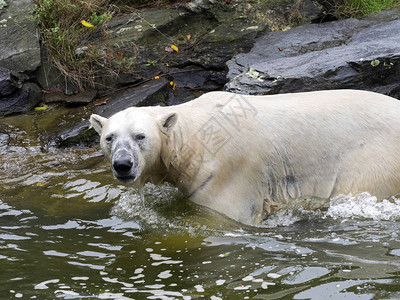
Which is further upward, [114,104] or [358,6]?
[358,6]

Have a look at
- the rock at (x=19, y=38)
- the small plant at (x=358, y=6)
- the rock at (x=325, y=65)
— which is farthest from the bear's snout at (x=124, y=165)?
the small plant at (x=358, y=6)

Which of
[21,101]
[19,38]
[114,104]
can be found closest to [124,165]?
[114,104]

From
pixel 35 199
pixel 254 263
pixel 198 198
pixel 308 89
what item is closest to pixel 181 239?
pixel 198 198

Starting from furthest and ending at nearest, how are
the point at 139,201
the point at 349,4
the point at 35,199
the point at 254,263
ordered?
the point at 349,4 → the point at 35,199 → the point at 139,201 → the point at 254,263

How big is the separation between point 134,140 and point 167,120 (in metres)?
0.33

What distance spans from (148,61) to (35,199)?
146 inches

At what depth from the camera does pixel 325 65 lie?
7441 millimetres

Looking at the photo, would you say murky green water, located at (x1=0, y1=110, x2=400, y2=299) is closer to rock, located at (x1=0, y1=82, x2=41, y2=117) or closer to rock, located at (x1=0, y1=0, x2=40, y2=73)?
rock, located at (x1=0, y1=82, x2=41, y2=117)

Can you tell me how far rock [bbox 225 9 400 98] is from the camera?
731cm

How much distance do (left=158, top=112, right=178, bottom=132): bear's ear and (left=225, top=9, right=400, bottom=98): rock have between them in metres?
2.74

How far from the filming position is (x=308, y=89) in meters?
7.35

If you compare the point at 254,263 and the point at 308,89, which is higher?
the point at 308,89

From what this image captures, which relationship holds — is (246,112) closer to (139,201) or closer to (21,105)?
(139,201)

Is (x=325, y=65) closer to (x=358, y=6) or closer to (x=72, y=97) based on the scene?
(x=358, y=6)
